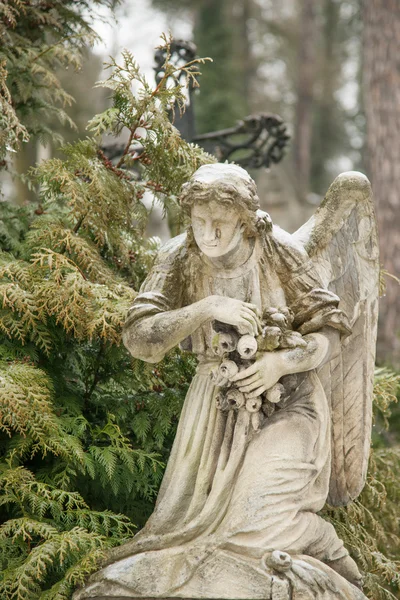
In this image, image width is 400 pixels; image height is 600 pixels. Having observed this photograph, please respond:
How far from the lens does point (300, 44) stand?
16.6 meters

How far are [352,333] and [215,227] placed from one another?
0.88 m

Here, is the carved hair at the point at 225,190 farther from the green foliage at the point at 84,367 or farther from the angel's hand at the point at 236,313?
the green foliage at the point at 84,367

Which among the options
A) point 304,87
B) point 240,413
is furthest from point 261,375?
point 304,87

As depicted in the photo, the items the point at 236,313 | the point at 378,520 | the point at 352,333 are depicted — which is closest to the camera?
the point at 236,313

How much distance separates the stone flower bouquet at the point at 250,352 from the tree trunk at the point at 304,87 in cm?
1262

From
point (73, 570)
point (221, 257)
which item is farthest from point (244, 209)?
point (73, 570)

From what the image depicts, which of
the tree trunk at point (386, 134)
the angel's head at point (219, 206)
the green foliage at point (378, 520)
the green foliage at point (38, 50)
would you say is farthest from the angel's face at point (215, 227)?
the tree trunk at point (386, 134)

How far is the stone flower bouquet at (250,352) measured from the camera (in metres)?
3.59

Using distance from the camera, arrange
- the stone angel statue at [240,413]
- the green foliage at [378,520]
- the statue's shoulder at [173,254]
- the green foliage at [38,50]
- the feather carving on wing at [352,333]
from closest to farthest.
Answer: the stone angel statue at [240,413], the statue's shoulder at [173,254], the feather carving on wing at [352,333], the green foliage at [378,520], the green foliage at [38,50]

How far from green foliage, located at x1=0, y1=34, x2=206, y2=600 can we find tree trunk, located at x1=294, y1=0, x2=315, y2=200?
37.1 ft

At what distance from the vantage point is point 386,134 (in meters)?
9.58

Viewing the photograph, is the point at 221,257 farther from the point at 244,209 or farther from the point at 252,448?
the point at 252,448

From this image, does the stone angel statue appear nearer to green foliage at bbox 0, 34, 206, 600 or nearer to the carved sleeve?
the carved sleeve

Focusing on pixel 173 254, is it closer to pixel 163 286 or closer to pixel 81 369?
pixel 163 286
